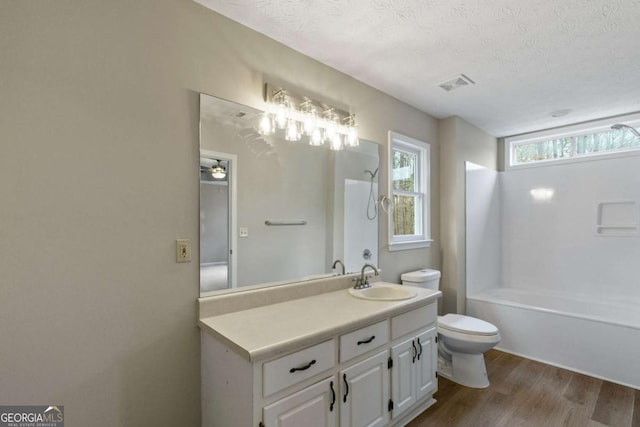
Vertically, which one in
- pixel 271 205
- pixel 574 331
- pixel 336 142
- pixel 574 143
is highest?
pixel 574 143

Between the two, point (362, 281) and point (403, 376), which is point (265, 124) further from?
point (403, 376)

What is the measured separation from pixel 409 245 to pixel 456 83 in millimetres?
1455

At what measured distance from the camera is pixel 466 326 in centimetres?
253

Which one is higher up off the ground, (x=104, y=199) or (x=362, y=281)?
(x=104, y=199)

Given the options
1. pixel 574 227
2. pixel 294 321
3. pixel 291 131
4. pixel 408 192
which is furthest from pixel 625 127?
pixel 294 321

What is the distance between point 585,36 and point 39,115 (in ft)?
9.37

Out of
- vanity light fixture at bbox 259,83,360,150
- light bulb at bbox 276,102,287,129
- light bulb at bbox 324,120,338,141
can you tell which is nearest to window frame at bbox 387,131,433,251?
vanity light fixture at bbox 259,83,360,150

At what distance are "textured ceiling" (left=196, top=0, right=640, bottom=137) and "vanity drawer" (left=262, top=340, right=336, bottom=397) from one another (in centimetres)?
172

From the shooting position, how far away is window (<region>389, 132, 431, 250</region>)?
2799 millimetres

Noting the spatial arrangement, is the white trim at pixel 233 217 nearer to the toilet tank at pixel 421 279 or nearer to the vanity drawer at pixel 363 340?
the vanity drawer at pixel 363 340

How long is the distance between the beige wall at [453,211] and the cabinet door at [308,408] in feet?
7.28

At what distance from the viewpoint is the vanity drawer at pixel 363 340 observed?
155 centimetres

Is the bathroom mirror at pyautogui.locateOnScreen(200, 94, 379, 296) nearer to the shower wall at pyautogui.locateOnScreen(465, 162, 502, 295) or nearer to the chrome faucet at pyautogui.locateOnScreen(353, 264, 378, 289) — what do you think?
the chrome faucet at pyautogui.locateOnScreen(353, 264, 378, 289)

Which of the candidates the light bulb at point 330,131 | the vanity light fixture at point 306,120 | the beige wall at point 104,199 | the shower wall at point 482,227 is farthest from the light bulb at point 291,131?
the shower wall at point 482,227
